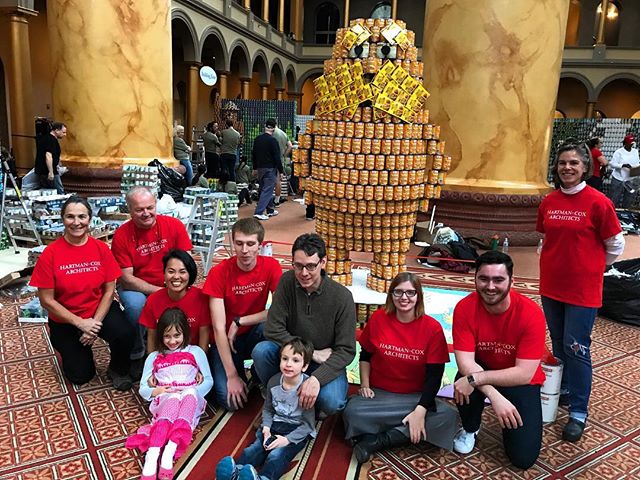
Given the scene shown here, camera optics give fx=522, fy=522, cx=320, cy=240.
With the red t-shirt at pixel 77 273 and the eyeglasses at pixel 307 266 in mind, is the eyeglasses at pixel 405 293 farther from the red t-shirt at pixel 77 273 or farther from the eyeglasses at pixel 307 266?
the red t-shirt at pixel 77 273

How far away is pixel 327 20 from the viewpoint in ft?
84.5

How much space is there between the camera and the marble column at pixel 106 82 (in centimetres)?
730

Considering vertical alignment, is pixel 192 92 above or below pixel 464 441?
above

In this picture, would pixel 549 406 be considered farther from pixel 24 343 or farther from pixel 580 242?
pixel 24 343

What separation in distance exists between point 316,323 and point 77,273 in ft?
4.88

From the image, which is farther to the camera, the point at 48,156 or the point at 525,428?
the point at 48,156


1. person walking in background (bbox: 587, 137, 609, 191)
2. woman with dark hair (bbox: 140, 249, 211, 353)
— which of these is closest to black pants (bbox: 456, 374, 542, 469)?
woman with dark hair (bbox: 140, 249, 211, 353)

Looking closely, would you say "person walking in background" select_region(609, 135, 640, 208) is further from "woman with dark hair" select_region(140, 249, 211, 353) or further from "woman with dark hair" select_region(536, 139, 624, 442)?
"woman with dark hair" select_region(140, 249, 211, 353)

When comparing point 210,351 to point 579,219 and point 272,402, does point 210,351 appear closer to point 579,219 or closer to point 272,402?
point 272,402

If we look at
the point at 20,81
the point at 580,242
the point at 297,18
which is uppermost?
the point at 297,18

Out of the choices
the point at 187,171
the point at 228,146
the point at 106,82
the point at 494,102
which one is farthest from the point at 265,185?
the point at 494,102

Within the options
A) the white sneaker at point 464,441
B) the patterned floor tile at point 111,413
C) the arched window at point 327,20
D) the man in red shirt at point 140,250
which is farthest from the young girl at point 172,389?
the arched window at point 327,20

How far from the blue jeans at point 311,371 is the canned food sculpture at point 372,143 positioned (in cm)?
153

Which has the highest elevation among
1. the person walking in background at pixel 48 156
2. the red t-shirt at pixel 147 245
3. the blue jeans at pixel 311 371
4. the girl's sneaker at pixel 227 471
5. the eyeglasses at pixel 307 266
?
the person walking in background at pixel 48 156
